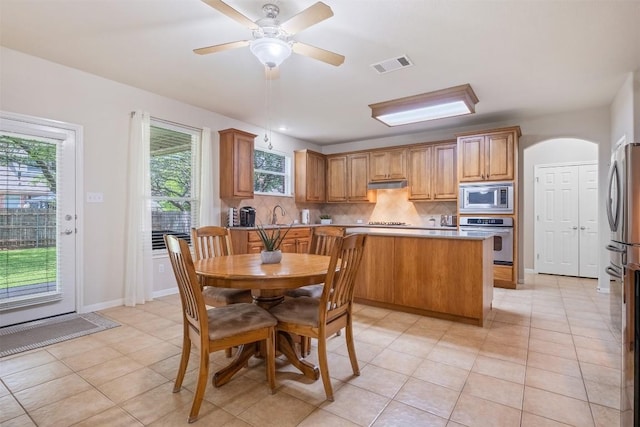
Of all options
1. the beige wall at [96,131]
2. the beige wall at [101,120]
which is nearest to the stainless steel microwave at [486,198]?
the beige wall at [101,120]

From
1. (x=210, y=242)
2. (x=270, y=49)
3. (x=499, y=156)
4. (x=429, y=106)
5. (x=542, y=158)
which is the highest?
(x=429, y=106)

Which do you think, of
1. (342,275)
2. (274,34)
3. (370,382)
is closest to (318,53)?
(274,34)

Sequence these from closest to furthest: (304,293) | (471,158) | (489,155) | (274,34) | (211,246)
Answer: (274,34) → (304,293) → (211,246) → (489,155) → (471,158)

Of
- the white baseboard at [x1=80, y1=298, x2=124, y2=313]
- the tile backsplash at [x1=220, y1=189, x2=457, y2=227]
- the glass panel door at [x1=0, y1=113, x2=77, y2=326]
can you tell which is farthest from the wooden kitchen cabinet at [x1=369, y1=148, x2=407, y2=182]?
the glass panel door at [x1=0, y1=113, x2=77, y2=326]

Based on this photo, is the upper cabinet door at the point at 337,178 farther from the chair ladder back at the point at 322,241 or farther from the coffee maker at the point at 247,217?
the chair ladder back at the point at 322,241

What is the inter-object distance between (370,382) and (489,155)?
4033mm

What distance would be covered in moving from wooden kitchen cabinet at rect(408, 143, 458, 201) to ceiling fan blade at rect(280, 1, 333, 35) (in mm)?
4089

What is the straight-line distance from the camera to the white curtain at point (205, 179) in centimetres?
460

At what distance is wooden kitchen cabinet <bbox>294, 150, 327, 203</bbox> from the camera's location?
6383 mm

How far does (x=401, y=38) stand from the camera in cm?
277

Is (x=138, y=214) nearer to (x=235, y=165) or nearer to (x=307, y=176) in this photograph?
(x=235, y=165)

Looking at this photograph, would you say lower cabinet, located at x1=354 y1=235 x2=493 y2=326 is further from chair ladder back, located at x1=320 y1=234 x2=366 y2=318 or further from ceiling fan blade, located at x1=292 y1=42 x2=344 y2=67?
ceiling fan blade, located at x1=292 y1=42 x2=344 y2=67

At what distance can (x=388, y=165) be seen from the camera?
613cm

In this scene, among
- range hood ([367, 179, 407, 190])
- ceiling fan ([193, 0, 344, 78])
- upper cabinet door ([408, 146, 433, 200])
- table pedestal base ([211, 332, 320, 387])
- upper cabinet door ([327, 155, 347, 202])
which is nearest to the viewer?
ceiling fan ([193, 0, 344, 78])
